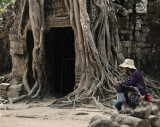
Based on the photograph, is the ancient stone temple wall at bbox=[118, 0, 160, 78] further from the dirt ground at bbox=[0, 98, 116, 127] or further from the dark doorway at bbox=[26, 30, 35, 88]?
the dirt ground at bbox=[0, 98, 116, 127]

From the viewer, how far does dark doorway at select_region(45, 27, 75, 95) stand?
8.44 meters

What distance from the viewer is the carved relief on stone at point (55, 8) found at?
7.29m

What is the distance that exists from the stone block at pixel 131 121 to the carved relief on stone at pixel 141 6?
539cm

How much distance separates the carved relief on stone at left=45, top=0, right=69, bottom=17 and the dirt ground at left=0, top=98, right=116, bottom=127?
2.88m

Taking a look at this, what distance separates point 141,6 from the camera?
8094 millimetres

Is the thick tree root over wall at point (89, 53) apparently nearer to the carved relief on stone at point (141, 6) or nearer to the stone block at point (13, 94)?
the stone block at point (13, 94)

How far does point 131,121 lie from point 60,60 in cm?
631

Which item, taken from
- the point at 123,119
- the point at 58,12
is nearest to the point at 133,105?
the point at 123,119

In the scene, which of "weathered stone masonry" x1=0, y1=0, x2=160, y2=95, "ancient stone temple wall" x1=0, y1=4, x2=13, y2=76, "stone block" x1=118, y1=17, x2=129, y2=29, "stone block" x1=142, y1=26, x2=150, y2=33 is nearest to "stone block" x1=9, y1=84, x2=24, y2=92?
"weathered stone masonry" x1=0, y1=0, x2=160, y2=95

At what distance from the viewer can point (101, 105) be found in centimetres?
551

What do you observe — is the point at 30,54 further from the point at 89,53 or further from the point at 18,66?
the point at 89,53

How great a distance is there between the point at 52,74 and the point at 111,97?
10.5 feet

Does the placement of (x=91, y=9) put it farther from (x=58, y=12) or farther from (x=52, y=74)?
(x=52, y=74)

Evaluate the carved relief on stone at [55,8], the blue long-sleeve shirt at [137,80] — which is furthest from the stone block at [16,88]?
the blue long-sleeve shirt at [137,80]
